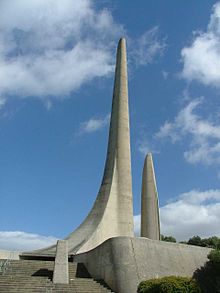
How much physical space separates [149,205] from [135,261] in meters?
9.26

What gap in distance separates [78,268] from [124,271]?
2937 mm

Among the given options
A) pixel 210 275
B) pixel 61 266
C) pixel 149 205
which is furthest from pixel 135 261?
pixel 149 205

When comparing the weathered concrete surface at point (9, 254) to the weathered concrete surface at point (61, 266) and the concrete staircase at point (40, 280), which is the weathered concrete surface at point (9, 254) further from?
the weathered concrete surface at point (61, 266)

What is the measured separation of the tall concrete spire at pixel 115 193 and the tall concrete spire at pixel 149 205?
1517mm

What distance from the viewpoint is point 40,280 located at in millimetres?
13141

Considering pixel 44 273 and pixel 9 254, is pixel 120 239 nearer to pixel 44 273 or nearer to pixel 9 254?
pixel 44 273

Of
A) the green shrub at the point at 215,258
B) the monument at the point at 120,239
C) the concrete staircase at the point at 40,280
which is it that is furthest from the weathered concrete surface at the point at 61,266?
the green shrub at the point at 215,258

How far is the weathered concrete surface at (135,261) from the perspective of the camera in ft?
43.8

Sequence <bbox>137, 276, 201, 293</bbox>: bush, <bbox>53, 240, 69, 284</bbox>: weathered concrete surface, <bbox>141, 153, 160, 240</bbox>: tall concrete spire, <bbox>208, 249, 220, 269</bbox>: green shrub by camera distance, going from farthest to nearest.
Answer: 1. <bbox>141, 153, 160, 240</bbox>: tall concrete spire
2. <bbox>208, 249, 220, 269</bbox>: green shrub
3. <bbox>53, 240, 69, 284</bbox>: weathered concrete surface
4. <bbox>137, 276, 201, 293</bbox>: bush

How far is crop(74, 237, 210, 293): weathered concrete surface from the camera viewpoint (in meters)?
13.3

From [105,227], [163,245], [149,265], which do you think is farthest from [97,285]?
[105,227]

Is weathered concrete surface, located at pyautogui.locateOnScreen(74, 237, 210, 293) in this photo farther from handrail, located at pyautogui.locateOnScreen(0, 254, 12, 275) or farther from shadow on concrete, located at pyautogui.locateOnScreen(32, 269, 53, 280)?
handrail, located at pyautogui.locateOnScreen(0, 254, 12, 275)

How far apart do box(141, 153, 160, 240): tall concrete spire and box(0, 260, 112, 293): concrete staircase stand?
7.15 meters

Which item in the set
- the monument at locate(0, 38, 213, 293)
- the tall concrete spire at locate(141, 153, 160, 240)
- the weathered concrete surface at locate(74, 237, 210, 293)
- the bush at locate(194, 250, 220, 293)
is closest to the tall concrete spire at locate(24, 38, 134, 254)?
the monument at locate(0, 38, 213, 293)
